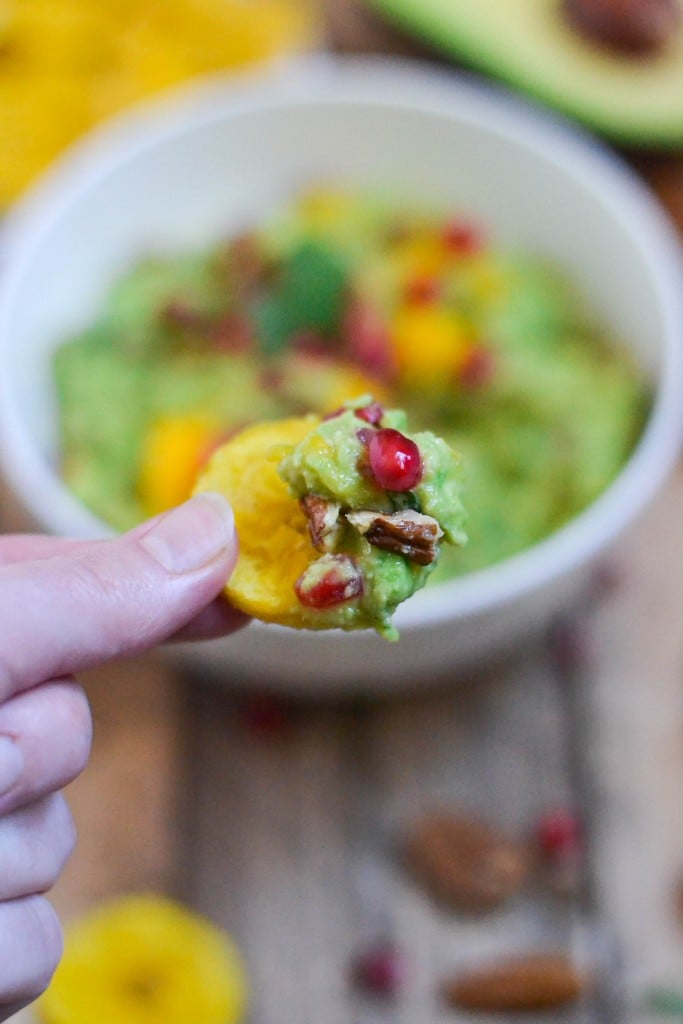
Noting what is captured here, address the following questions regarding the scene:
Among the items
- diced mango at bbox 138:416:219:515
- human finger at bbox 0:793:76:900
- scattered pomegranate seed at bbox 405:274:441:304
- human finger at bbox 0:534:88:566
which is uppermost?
scattered pomegranate seed at bbox 405:274:441:304

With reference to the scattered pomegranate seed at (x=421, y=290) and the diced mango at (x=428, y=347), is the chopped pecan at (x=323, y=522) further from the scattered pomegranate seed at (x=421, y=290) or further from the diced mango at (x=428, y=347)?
the scattered pomegranate seed at (x=421, y=290)

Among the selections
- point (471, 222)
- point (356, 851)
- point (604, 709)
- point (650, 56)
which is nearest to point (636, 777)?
point (604, 709)

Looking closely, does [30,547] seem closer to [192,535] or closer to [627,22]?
[192,535]

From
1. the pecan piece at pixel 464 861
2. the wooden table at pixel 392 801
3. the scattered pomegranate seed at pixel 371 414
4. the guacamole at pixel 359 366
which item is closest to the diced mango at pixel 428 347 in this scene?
the guacamole at pixel 359 366

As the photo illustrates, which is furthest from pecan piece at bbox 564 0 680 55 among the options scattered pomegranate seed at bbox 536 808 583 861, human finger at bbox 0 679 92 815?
human finger at bbox 0 679 92 815

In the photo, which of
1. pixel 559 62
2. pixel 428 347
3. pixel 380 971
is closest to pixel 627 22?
pixel 559 62

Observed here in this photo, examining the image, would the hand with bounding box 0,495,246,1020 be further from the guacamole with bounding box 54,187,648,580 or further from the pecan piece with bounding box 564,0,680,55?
the pecan piece with bounding box 564,0,680,55
